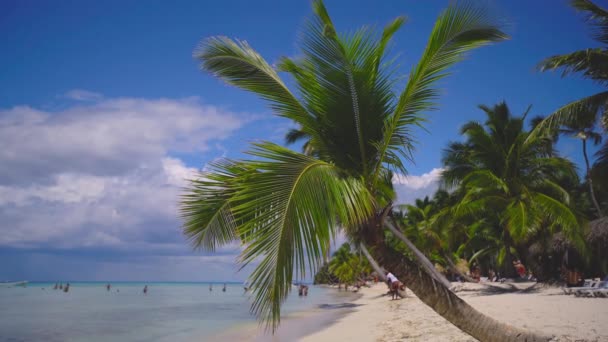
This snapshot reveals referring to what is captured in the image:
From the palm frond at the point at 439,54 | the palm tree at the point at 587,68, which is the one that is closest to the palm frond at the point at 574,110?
the palm tree at the point at 587,68

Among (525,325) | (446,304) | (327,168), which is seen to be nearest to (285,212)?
(327,168)

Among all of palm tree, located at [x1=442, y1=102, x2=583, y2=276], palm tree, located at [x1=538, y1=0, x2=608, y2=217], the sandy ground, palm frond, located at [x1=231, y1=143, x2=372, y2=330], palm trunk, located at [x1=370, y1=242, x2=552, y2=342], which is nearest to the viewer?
palm frond, located at [x1=231, y1=143, x2=372, y2=330]

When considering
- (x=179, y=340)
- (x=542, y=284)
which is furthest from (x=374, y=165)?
(x=542, y=284)

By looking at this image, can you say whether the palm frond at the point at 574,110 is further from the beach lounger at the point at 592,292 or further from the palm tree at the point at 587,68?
the beach lounger at the point at 592,292

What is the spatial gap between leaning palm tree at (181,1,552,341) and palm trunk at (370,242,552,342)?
0.4 inches

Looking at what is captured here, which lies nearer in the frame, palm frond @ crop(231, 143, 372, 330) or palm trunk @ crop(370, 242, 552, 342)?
palm frond @ crop(231, 143, 372, 330)

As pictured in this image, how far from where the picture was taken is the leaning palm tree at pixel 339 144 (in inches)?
156

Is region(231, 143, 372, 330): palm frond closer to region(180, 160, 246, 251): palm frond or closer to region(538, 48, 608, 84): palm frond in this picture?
region(180, 160, 246, 251): palm frond

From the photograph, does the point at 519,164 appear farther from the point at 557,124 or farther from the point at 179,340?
the point at 179,340

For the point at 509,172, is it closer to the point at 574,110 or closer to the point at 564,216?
the point at 564,216

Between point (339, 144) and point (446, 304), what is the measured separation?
2.17 m

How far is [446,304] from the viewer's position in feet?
15.4

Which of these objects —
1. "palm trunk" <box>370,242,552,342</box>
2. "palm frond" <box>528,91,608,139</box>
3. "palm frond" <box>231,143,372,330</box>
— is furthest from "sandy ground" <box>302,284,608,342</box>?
"palm frond" <box>528,91,608,139</box>

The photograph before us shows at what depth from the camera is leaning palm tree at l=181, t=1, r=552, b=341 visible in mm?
3957
